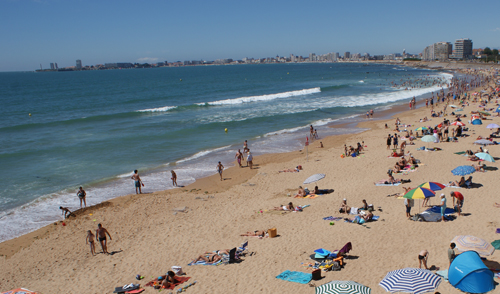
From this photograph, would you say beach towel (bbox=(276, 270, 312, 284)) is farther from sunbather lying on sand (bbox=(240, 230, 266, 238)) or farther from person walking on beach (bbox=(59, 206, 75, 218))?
person walking on beach (bbox=(59, 206, 75, 218))

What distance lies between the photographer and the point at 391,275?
24.5 feet

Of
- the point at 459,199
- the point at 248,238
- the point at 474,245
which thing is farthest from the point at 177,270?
the point at 459,199

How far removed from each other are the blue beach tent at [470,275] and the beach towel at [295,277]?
3.14 m

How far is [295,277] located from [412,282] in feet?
9.18

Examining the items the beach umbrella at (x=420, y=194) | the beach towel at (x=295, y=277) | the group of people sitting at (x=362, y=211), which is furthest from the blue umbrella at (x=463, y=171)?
the beach towel at (x=295, y=277)

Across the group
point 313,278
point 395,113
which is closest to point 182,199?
point 313,278

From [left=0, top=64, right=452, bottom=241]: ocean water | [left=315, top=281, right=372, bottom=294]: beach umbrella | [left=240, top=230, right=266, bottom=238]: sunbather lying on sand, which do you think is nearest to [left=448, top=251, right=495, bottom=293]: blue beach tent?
[left=315, top=281, right=372, bottom=294]: beach umbrella

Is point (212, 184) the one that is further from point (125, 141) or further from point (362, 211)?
point (125, 141)

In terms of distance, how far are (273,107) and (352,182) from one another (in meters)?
30.4

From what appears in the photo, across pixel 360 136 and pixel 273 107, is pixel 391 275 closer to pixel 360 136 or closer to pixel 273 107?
pixel 360 136

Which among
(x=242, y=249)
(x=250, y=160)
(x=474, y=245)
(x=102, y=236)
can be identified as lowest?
(x=242, y=249)

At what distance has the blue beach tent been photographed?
701 cm

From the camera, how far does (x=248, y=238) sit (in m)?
11.6

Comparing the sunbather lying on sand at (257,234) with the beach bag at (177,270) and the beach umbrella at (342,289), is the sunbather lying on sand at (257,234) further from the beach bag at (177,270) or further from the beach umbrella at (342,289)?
the beach umbrella at (342,289)
